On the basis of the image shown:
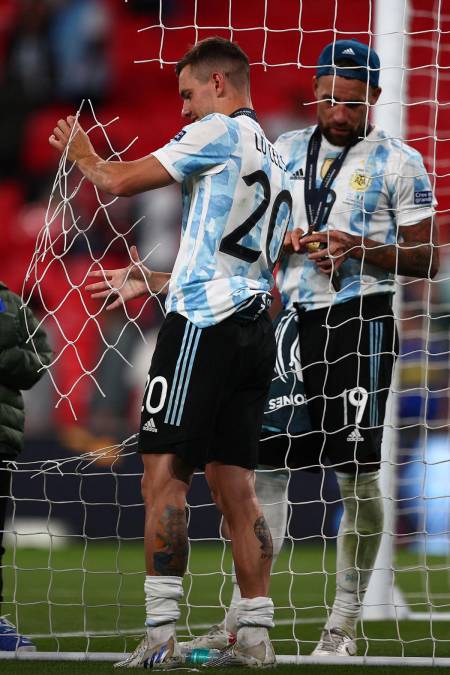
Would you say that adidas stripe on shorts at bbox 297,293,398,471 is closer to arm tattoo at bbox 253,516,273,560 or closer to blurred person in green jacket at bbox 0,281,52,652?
arm tattoo at bbox 253,516,273,560

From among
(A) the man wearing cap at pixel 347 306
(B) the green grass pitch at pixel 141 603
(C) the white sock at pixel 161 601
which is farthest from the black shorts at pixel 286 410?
→ (C) the white sock at pixel 161 601

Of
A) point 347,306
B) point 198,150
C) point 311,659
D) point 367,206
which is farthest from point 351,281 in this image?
point 311,659

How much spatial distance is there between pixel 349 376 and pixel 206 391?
34.7 inches

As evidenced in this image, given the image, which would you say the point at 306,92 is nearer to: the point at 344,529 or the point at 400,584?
the point at 400,584

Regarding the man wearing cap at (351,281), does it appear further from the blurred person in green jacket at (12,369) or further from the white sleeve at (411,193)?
the blurred person in green jacket at (12,369)

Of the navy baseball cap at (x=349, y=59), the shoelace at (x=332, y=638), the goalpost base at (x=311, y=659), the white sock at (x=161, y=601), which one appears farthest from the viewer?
the navy baseball cap at (x=349, y=59)

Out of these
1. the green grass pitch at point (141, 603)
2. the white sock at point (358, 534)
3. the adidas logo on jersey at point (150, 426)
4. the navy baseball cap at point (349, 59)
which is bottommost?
the green grass pitch at point (141, 603)

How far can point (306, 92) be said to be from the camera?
446 inches

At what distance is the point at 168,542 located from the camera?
337 centimetres

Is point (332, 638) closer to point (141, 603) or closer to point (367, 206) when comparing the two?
point (367, 206)


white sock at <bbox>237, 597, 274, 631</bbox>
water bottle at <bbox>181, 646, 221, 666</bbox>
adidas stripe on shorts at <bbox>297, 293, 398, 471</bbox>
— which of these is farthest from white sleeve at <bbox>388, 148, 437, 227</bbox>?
water bottle at <bbox>181, 646, 221, 666</bbox>

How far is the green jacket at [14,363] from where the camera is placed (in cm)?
430

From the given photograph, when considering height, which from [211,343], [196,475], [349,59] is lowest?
[196,475]

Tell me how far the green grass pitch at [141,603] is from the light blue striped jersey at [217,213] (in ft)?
3.36
